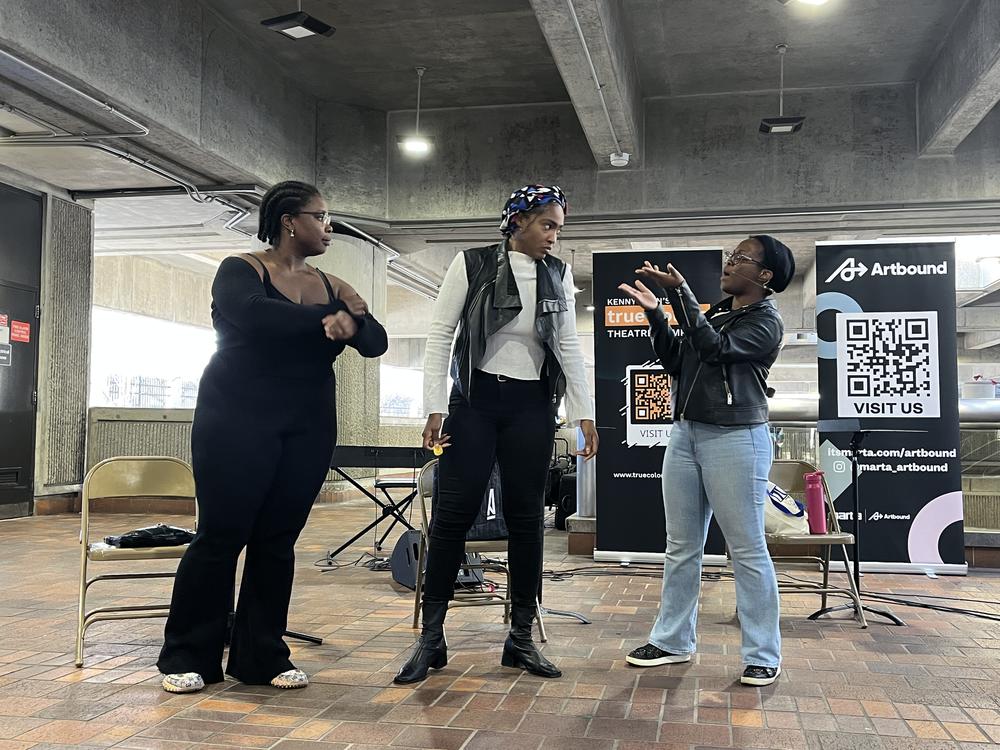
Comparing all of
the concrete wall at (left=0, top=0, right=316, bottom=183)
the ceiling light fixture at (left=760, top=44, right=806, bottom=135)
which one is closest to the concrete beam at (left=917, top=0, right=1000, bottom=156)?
the ceiling light fixture at (left=760, top=44, right=806, bottom=135)

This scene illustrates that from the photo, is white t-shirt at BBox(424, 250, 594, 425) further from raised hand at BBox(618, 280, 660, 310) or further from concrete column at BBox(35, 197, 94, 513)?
concrete column at BBox(35, 197, 94, 513)

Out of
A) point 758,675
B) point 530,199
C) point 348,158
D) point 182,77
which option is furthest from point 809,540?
point 348,158

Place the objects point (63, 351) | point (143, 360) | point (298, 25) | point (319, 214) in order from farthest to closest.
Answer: point (143, 360), point (63, 351), point (298, 25), point (319, 214)

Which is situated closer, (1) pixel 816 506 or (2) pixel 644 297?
(2) pixel 644 297

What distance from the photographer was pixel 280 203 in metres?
2.90

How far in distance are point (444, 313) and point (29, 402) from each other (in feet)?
25.2

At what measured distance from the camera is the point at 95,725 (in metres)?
2.46

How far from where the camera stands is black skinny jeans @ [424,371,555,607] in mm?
2936

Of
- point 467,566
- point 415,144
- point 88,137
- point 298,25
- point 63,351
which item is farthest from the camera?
point 63,351

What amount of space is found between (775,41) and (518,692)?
22.4ft

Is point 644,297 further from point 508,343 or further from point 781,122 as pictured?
point 781,122

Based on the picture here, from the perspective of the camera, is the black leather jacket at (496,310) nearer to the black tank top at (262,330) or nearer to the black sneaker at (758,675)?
the black tank top at (262,330)

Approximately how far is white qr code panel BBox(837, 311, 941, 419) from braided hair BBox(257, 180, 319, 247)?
4074 mm

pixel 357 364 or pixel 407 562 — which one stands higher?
pixel 357 364
